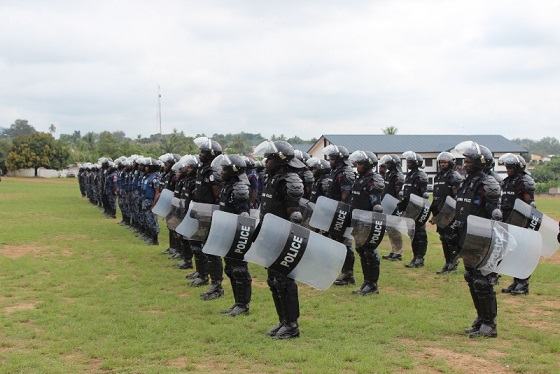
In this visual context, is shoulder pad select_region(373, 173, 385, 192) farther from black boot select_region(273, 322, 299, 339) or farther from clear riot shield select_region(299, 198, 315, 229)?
black boot select_region(273, 322, 299, 339)

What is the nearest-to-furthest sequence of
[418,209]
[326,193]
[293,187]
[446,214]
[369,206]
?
1. [293,187]
2. [369,206]
3. [326,193]
4. [446,214]
5. [418,209]

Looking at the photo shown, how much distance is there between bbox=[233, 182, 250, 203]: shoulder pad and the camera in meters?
7.88

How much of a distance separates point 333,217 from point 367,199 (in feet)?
2.33

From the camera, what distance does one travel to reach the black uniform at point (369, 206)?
973cm

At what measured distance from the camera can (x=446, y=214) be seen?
1177cm

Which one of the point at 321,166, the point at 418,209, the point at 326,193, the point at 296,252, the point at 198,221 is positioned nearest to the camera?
the point at 296,252

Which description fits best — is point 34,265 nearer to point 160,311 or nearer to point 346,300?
point 160,311

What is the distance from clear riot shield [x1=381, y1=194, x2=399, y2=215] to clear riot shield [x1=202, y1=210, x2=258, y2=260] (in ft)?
17.8

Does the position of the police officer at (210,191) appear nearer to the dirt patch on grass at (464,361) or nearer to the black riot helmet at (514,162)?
the dirt patch on grass at (464,361)

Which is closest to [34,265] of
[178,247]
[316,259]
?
[178,247]

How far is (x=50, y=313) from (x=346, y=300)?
4.81 m

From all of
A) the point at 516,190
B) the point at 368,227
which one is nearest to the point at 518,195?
the point at 516,190

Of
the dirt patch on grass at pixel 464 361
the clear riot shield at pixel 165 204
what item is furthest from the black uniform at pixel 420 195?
the dirt patch on grass at pixel 464 361

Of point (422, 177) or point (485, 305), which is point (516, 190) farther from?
point (485, 305)
